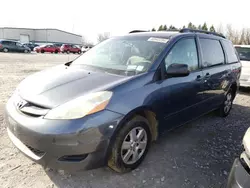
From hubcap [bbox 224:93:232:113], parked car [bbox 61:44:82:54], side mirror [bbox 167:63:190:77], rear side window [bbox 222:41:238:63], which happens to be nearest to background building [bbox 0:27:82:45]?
parked car [bbox 61:44:82:54]

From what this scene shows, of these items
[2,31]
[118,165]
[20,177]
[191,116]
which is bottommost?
[2,31]

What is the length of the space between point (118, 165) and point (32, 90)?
1.32 m

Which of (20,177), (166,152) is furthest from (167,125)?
(20,177)

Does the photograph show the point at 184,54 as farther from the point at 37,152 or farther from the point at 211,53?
the point at 37,152

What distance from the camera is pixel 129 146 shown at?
2520 mm

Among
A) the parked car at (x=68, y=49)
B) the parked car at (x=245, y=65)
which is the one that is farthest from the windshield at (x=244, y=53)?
the parked car at (x=68, y=49)

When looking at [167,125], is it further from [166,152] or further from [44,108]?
[44,108]

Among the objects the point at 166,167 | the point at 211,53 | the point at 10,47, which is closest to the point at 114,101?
the point at 166,167

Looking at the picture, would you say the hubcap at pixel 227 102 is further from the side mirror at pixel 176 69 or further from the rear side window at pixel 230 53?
the side mirror at pixel 176 69

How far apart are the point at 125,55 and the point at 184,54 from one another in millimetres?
909

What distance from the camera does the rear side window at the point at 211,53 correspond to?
12.1ft

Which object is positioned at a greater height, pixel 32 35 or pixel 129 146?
pixel 129 146

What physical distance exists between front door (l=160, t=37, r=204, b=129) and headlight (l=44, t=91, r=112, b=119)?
36.1 inches

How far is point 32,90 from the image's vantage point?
8.17 feet
